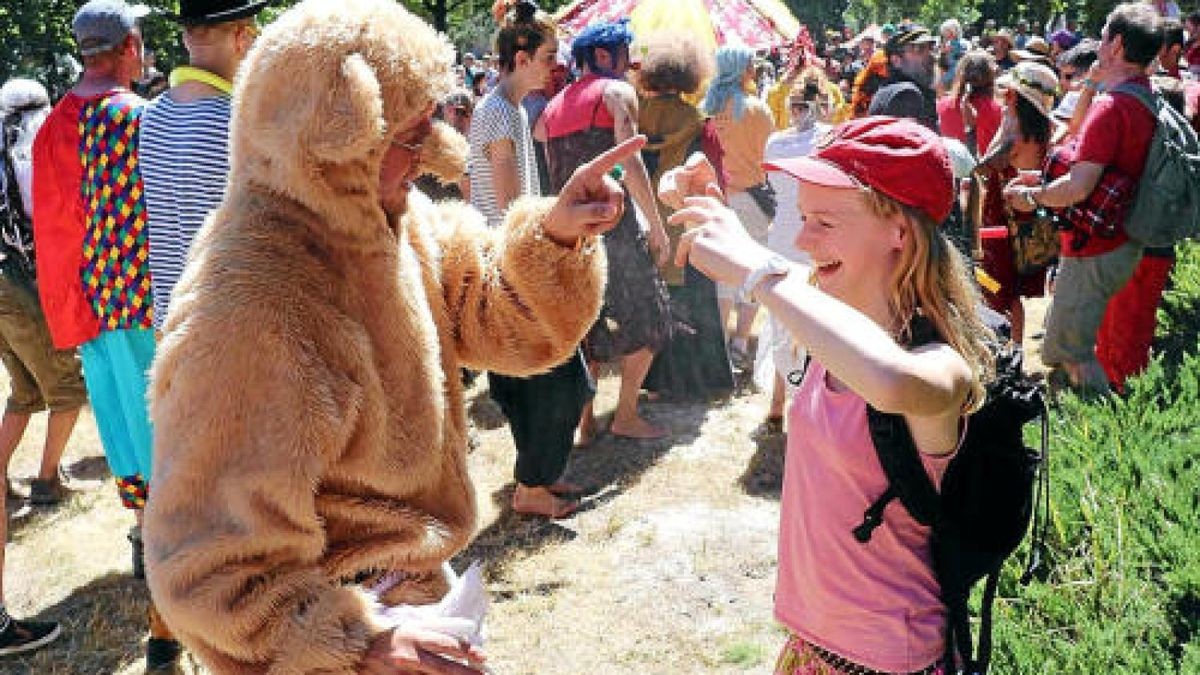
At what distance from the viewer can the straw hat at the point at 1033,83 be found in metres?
6.06

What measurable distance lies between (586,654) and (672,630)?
358mm

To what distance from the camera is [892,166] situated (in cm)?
200

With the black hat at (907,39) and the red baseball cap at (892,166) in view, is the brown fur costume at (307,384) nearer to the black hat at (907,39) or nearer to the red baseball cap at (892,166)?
the red baseball cap at (892,166)

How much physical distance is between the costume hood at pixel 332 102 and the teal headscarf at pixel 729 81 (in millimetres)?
5180

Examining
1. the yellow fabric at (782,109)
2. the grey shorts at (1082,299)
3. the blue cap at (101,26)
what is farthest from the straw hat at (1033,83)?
the blue cap at (101,26)

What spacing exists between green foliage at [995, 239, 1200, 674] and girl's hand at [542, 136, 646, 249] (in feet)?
5.02

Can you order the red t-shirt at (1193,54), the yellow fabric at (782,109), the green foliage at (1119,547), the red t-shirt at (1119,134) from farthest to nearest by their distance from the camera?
the red t-shirt at (1193,54) → the yellow fabric at (782,109) → the red t-shirt at (1119,134) → the green foliage at (1119,547)

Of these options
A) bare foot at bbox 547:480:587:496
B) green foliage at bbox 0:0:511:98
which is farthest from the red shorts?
green foliage at bbox 0:0:511:98

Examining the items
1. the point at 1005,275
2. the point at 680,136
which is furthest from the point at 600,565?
the point at 1005,275

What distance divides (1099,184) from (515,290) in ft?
11.8

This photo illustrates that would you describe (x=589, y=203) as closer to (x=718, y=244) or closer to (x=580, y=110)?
(x=718, y=244)

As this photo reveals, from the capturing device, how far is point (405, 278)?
210 centimetres

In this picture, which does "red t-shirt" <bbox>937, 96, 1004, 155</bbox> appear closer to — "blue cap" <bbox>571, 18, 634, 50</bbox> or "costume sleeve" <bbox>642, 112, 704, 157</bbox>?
"costume sleeve" <bbox>642, 112, 704, 157</bbox>

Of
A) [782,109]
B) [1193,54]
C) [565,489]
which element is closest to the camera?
[565,489]
